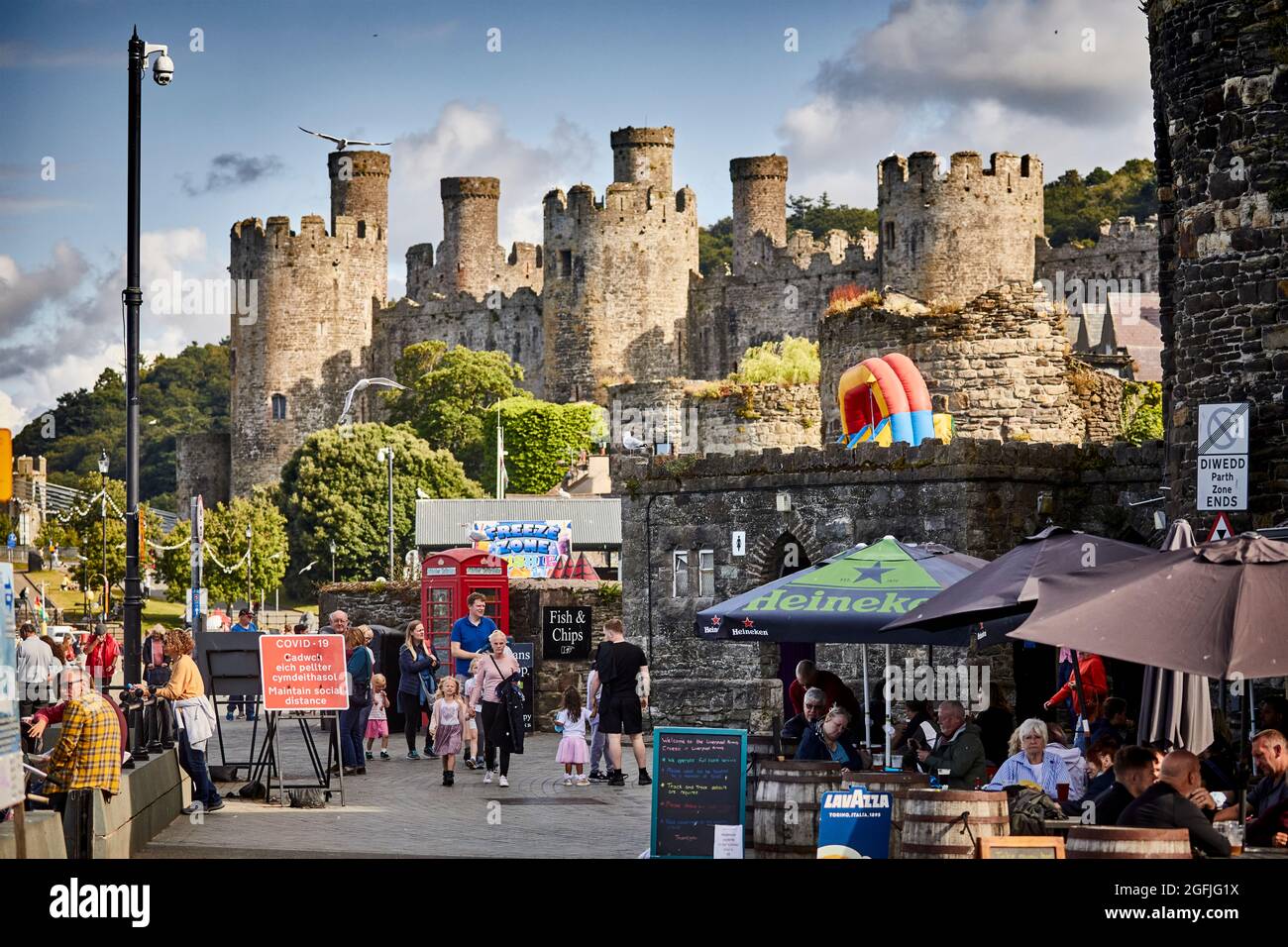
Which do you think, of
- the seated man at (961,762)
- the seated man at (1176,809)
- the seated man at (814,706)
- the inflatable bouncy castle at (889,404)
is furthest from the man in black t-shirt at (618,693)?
the seated man at (1176,809)

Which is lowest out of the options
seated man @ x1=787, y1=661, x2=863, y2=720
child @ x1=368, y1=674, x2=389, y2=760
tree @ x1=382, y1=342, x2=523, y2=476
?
child @ x1=368, y1=674, x2=389, y2=760

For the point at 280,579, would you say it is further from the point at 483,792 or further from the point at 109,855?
the point at 109,855

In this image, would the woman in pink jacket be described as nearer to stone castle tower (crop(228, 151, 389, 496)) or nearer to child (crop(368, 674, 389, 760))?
child (crop(368, 674, 389, 760))

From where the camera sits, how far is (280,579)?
73625 mm

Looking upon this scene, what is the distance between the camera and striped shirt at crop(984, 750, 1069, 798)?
528 inches

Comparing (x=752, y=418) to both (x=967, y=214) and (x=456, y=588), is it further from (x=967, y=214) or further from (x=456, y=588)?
(x=967, y=214)

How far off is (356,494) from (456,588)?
50862 mm

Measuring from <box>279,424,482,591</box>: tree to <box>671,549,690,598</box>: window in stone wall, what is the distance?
158 feet

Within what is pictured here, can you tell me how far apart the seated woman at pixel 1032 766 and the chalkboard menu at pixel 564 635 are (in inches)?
540

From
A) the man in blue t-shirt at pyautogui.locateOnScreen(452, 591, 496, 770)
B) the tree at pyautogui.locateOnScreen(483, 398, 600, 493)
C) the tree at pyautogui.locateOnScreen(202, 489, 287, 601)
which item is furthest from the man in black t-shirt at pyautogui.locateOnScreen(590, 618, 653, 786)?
the tree at pyautogui.locateOnScreen(483, 398, 600, 493)

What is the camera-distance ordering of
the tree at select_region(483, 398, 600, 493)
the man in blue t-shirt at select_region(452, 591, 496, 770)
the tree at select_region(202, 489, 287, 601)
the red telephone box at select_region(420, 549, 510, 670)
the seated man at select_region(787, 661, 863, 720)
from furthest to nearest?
the tree at select_region(483, 398, 600, 493), the tree at select_region(202, 489, 287, 601), the red telephone box at select_region(420, 549, 510, 670), the man in blue t-shirt at select_region(452, 591, 496, 770), the seated man at select_region(787, 661, 863, 720)

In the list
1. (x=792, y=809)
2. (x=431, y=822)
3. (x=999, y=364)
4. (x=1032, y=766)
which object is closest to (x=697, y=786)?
(x=792, y=809)

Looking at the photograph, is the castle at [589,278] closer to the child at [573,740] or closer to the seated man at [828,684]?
the child at [573,740]

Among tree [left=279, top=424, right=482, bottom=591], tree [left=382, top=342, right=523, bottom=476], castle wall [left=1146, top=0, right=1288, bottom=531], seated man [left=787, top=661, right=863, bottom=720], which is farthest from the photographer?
tree [left=382, top=342, right=523, bottom=476]
